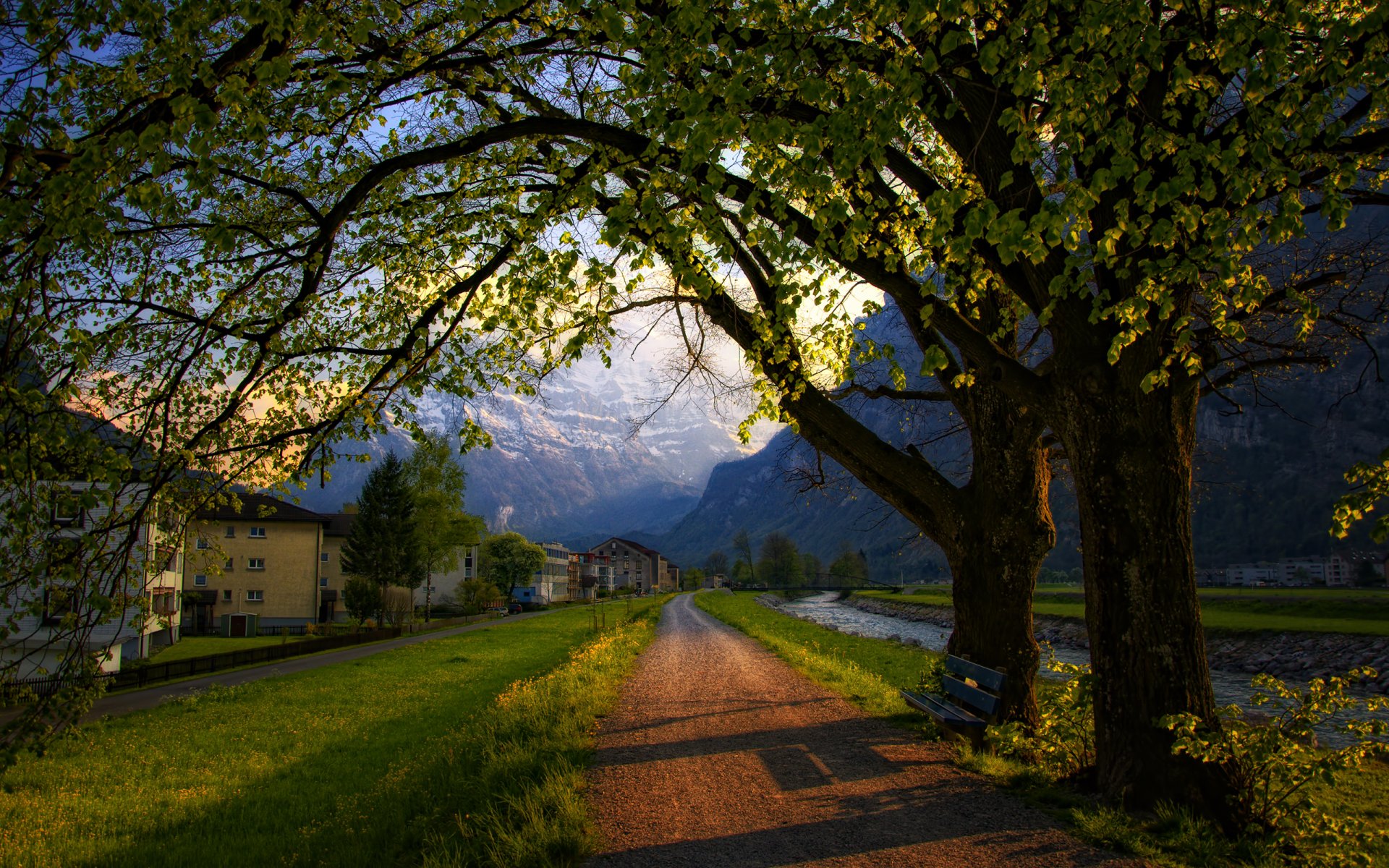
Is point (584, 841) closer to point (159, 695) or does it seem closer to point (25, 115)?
point (25, 115)

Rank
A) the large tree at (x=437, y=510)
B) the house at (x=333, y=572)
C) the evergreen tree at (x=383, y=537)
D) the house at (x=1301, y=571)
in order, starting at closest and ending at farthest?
the evergreen tree at (x=383, y=537), the large tree at (x=437, y=510), the house at (x=333, y=572), the house at (x=1301, y=571)

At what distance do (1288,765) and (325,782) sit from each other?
13029 mm

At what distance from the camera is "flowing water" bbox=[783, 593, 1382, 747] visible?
20.9 m

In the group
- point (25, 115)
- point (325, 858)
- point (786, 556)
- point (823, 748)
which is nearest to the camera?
point (25, 115)

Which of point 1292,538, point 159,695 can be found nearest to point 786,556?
point 1292,538

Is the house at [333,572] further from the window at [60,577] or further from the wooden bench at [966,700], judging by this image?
the wooden bench at [966,700]

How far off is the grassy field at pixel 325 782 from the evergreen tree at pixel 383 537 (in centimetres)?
3455

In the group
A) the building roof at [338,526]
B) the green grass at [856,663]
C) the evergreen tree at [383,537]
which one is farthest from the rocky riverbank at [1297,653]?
the building roof at [338,526]

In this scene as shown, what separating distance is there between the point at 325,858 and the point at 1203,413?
197695mm

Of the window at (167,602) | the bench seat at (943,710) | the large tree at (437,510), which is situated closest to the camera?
the bench seat at (943,710)

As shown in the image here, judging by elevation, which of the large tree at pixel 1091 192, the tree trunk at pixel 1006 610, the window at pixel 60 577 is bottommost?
the tree trunk at pixel 1006 610

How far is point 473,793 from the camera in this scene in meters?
7.88

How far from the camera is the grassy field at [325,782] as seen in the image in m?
6.88

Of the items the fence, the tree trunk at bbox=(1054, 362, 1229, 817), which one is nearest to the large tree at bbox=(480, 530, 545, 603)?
the fence
